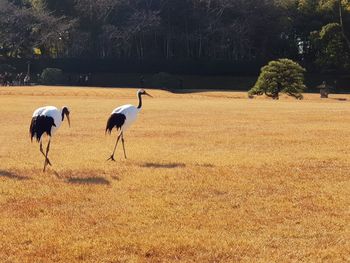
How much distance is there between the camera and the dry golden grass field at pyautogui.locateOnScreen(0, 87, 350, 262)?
6.17 metres

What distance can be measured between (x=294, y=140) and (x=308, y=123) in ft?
19.7

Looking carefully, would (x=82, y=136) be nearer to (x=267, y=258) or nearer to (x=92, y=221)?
(x=92, y=221)

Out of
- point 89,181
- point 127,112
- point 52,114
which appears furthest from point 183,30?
point 89,181

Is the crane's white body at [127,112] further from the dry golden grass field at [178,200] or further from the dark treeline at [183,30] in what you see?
the dark treeline at [183,30]

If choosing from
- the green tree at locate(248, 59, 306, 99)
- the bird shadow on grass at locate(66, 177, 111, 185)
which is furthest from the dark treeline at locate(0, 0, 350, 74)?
the bird shadow on grass at locate(66, 177, 111, 185)

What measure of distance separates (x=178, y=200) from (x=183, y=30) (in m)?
61.1

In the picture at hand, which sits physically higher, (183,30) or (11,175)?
(183,30)

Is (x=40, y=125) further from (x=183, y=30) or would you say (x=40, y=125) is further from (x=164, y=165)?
(x=183, y=30)

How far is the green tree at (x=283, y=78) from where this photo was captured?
4338 centimetres

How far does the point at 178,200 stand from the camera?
27.4 feet

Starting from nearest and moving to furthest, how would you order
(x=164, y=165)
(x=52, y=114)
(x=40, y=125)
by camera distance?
(x=40, y=125)
(x=52, y=114)
(x=164, y=165)

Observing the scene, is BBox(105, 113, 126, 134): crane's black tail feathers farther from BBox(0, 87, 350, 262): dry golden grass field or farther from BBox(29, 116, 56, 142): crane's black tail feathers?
BBox(29, 116, 56, 142): crane's black tail feathers

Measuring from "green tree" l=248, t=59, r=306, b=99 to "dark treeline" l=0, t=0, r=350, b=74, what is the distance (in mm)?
20341

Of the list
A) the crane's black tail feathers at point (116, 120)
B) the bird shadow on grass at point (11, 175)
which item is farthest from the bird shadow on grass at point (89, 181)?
the crane's black tail feathers at point (116, 120)
